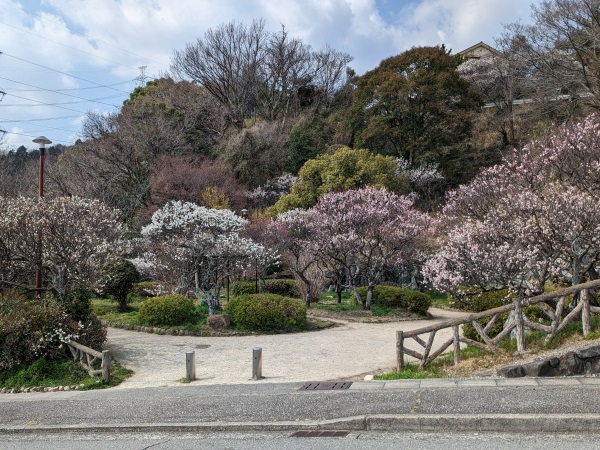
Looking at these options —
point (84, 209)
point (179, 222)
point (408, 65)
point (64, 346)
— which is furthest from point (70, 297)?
point (408, 65)

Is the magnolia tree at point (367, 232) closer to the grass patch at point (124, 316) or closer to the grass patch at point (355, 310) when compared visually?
the grass patch at point (355, 310)

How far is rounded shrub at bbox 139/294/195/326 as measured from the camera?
60.3ft

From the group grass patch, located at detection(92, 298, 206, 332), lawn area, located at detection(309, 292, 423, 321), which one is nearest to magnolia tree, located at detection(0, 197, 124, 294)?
grass patch, located at detection(92, 298, 206, 332)

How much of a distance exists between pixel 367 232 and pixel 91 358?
12991mm

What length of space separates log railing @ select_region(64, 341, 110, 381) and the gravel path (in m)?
0.52

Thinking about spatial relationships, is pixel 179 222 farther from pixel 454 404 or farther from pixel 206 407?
pixel 454 404

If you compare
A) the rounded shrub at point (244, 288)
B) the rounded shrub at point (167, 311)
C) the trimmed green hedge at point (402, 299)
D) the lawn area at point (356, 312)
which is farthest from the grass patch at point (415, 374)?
the rounded shrub at point (244, 288)

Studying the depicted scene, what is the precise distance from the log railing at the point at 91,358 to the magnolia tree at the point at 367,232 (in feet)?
39.3

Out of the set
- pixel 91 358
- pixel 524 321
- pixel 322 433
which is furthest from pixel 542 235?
pixel 91 358

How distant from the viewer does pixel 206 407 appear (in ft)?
26.9

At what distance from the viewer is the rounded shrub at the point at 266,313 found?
58.5ft

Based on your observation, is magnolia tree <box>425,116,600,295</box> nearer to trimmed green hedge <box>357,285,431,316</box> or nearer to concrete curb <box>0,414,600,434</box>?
concrete curb <box>0,414,600,434</box>

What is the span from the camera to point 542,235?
1217 centimetres

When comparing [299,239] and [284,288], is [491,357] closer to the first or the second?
[299,239]
